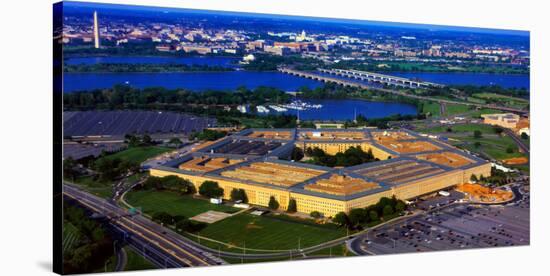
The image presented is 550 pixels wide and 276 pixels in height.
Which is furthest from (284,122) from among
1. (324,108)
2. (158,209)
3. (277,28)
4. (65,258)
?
(65,258)

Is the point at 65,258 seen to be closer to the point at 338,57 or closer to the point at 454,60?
the point at 338,57

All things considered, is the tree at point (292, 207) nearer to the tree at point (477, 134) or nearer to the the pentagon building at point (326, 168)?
the the pentagon building at point (326, 168)

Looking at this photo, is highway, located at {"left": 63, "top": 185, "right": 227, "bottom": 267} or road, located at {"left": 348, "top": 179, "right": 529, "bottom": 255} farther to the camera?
road, located at {"left": 348, "top": 179, "right": 529, "bottom": 255}

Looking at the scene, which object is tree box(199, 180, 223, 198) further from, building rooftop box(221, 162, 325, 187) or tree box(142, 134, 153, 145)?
tree box(142, 134, 153, 145)

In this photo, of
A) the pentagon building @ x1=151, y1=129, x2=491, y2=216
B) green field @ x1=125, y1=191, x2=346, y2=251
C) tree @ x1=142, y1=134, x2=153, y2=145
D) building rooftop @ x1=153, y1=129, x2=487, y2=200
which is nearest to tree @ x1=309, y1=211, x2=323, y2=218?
the pentagon building @ x1=151, y1=129, x2=491, y2=216

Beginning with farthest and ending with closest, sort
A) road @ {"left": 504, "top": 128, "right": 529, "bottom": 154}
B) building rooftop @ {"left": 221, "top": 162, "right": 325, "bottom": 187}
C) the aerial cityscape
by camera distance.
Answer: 1. road @ {"left": 504, "top": 128, "right": 529, "bottom": 154}
2. building rooftop @ {"left": 221, "top": 162, "right": 325, "bottom": 187}
3. the aerial cityscape

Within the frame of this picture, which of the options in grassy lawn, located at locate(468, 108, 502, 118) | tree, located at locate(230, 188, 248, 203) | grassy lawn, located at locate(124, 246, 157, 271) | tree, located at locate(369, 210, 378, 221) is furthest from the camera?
grassy lawn, located at locate(468, 108, 502, 118)

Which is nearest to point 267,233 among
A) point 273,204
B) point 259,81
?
point 273,204
